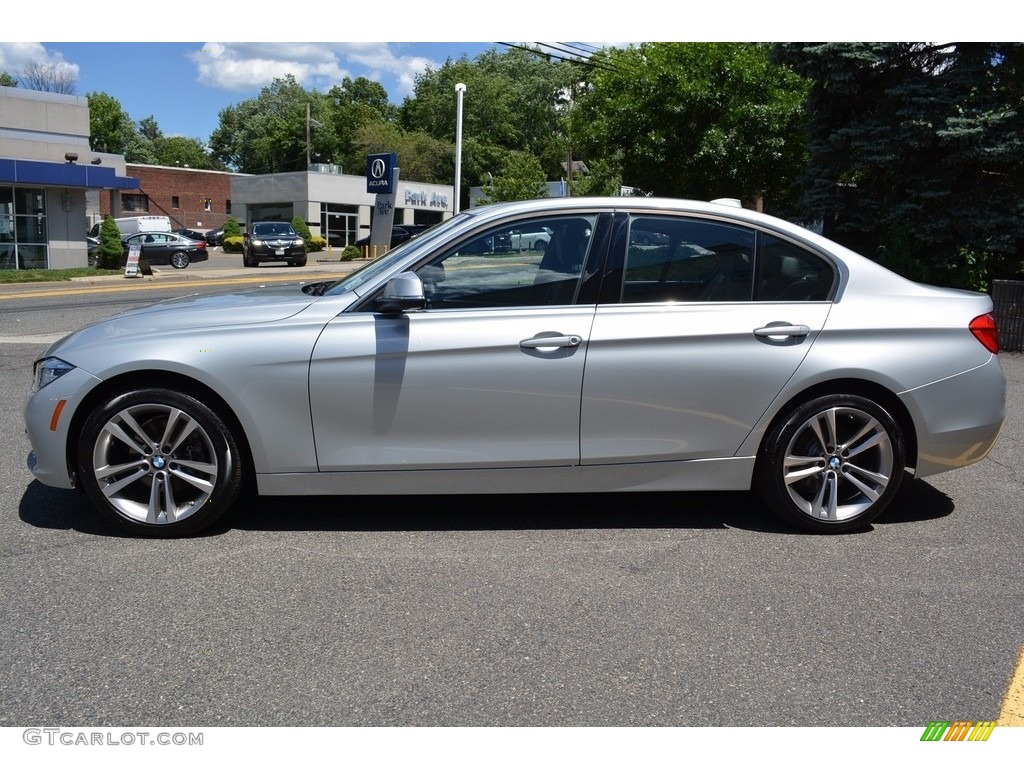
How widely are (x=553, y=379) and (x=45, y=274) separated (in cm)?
2662

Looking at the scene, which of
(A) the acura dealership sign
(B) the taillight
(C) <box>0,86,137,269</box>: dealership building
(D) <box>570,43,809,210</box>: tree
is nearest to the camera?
(B) the taillight

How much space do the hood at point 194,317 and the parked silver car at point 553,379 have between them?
0.07 feet

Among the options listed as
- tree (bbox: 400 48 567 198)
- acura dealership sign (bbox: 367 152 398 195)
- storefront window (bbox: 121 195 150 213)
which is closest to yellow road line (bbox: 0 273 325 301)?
acura dealership sign (bbox: 367 152 398 195)

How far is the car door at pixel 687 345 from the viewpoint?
4535mm

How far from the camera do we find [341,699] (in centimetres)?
310

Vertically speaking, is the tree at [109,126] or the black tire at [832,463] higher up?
the tree at [109,126]

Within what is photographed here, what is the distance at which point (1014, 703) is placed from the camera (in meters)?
3.17

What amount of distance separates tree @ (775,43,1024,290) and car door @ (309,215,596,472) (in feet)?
34.3

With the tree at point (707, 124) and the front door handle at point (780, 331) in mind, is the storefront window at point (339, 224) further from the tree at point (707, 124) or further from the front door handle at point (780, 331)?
the front door handle at point (780, 331)

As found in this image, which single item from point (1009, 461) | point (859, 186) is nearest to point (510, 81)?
point (859, 186)

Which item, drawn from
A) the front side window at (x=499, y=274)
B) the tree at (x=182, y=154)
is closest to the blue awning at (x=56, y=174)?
the front side window at (x=499, y=274)

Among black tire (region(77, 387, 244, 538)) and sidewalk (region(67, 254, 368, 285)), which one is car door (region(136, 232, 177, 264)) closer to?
sidewalk (region(67, 254, 368, 285))

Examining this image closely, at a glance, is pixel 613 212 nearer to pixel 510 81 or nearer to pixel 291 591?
pixel 291 591

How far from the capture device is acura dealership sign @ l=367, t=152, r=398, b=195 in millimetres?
22156
